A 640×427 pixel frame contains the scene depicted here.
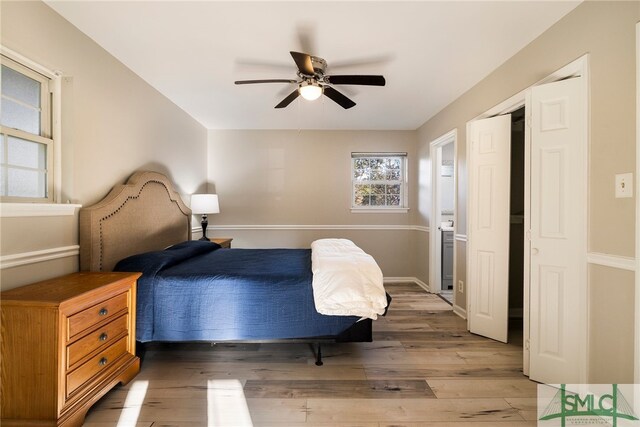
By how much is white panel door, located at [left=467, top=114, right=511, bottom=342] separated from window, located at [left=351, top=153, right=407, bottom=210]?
186 centimetres

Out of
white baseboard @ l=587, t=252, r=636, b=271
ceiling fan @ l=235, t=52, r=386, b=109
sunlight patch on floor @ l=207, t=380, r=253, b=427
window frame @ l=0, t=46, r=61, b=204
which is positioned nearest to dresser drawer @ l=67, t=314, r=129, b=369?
sunlight patch on floor @ l=207, t=380, r=253, b=427

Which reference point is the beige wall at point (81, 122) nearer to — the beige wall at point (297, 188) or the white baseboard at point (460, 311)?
the beige wall at point (297, 188)

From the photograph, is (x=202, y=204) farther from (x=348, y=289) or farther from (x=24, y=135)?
(x=348, y=289)

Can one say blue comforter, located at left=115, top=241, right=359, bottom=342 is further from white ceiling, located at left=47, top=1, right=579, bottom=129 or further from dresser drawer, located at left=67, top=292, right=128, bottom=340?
white ceiling, located at left=47, top=1, right=579, bottom=129

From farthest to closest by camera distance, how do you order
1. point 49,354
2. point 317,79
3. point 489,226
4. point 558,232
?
point 489,226 < point 317,79 < point 558,232 < point 49,354

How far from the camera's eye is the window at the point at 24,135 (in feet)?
5.14

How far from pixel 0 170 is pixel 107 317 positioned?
102cm

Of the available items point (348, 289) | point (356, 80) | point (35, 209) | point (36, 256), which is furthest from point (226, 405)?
point (356, 80)

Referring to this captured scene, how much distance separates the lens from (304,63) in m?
1.90

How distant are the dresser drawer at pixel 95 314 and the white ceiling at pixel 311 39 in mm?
1834

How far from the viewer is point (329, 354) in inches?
86.5

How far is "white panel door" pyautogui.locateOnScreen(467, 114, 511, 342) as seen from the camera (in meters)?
2.36

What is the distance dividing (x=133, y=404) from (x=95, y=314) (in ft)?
1.97

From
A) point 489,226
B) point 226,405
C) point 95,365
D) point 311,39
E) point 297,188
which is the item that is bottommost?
point 226,405
